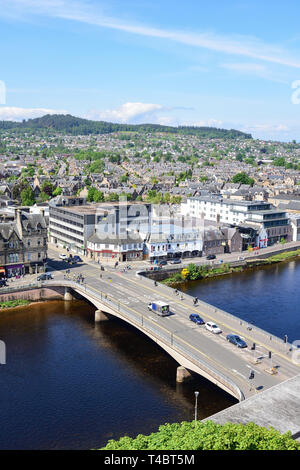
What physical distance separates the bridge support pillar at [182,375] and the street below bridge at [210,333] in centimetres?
245

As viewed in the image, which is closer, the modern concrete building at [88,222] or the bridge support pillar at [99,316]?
the bridge support pillar at [99,316]

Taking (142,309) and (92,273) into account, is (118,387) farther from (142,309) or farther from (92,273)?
(92,273)

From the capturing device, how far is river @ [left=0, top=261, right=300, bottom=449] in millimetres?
37781

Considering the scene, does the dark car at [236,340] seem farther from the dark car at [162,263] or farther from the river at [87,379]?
the dark car at [162,263]

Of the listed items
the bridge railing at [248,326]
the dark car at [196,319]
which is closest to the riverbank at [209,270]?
the bridge railing at [248,326]

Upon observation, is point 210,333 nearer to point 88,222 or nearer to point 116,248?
point 116,248

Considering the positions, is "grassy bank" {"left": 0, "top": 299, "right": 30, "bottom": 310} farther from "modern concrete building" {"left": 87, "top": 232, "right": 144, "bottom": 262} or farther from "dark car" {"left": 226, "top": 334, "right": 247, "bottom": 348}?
"dark car" {"left": 226, "top": 334, "right": 247, "bottom": 348}

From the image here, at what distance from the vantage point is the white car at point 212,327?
4918cm

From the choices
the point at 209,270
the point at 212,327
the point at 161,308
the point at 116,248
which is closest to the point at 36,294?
the point at 116,248

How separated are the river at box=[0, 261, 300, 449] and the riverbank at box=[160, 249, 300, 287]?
11.4 m

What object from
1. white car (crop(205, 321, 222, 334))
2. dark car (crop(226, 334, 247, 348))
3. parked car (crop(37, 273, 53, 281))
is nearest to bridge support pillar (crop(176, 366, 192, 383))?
dark car (crop(226, 334, 247, 348))

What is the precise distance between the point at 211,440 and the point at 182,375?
68.5 ft

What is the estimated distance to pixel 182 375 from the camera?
45.1 meters
